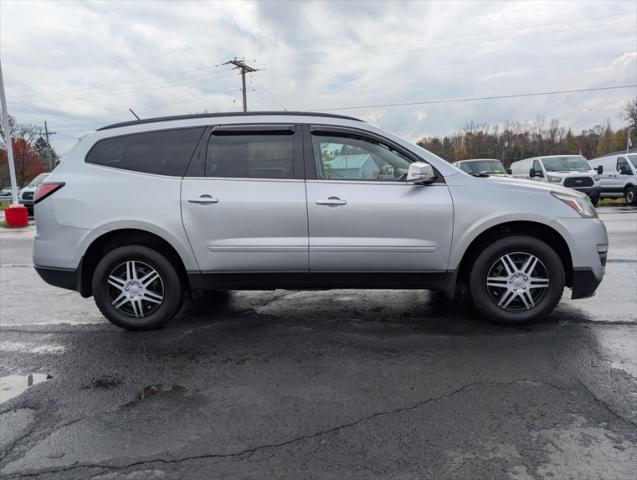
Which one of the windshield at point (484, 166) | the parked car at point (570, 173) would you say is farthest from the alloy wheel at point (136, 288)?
the windshield at point (484, 166)

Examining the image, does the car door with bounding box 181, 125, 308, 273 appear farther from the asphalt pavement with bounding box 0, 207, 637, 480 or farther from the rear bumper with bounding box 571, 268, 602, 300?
the rear bumper with bounding box 571, 268, 602, 300

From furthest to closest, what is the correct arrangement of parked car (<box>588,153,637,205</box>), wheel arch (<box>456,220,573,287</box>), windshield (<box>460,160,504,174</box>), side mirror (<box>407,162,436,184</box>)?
windshield (<box>460,160,504,174</box>) < parked car (<box>588,153,637,205</box>) < wheel arch (<box>456,220,573,287</box>) < side mirror (<box>407,162,436,184</box>)

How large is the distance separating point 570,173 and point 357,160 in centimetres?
1446

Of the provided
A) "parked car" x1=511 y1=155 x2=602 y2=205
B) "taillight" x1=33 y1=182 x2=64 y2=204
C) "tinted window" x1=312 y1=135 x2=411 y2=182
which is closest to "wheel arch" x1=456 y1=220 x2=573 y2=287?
"tinted window" x1=312 y1=135 x2=411 y2=182

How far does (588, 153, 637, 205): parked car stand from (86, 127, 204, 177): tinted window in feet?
58.4

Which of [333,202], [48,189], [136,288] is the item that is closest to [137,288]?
[136,288]

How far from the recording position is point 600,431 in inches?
97.7

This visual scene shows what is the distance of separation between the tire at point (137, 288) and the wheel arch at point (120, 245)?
8cm

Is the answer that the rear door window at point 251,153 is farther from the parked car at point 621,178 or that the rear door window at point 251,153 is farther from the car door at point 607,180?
the car door at point 607,180

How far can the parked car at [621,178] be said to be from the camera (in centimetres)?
1709

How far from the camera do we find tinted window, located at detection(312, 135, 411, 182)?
412 cm

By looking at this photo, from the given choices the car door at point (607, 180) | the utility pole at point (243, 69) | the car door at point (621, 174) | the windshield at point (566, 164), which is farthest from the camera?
the utility pole at point (243, 69)

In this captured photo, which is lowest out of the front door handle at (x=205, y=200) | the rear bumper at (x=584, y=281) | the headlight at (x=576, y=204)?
the rear bumper at (x=584, y=281)

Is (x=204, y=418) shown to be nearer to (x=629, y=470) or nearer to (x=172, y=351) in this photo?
(x=172, y=351)
